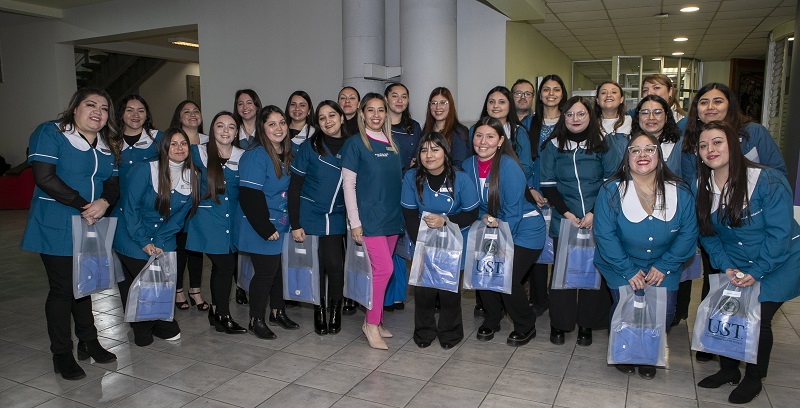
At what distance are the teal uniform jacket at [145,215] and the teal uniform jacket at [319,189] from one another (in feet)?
2.47

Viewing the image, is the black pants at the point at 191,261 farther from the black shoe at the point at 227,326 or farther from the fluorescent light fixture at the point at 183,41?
the fluorescent light fixture at the point at 183,41

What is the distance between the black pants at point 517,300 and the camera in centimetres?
380

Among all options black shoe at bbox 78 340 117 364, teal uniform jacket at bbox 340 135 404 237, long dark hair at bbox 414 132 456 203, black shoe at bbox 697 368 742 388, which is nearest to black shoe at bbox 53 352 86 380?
black shoe at bbox 78 340 117 364

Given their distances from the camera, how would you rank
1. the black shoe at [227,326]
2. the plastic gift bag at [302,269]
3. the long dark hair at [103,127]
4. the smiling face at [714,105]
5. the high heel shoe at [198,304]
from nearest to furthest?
the long dark hair at [103,127], the smiling face at [714,105], the plastic gift bag at [302,269], the black shoe at [227,326], the high heel shoe at [198,304]

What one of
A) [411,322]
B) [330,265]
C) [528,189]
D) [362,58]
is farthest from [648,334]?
[362,58]

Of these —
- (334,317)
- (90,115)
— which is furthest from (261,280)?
(90,115)

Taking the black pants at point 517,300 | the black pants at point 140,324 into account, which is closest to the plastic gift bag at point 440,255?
the black pants at point 517,300

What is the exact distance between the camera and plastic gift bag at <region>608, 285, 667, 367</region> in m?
3.18

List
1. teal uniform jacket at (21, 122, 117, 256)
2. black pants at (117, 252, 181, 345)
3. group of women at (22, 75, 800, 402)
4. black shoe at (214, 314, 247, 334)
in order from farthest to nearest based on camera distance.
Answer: black shoe at (214, 314, 247, 334) < black pants at (117, 252, 181, 345) < teal uniform jacket at (21, 122, 117, 256) < group of women at (22, 75, 800, 402)

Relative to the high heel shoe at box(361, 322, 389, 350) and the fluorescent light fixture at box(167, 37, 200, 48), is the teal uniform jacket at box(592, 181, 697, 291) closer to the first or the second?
the high heel shoe at box(361, 322, 389, 350)

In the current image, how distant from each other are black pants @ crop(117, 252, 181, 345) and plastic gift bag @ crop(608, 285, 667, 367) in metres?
2.88

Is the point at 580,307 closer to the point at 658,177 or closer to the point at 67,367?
the point at 658,177

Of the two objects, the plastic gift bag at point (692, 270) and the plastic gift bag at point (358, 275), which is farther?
the plastic gift bag at point (692, 270)

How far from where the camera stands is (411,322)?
14.6ft
